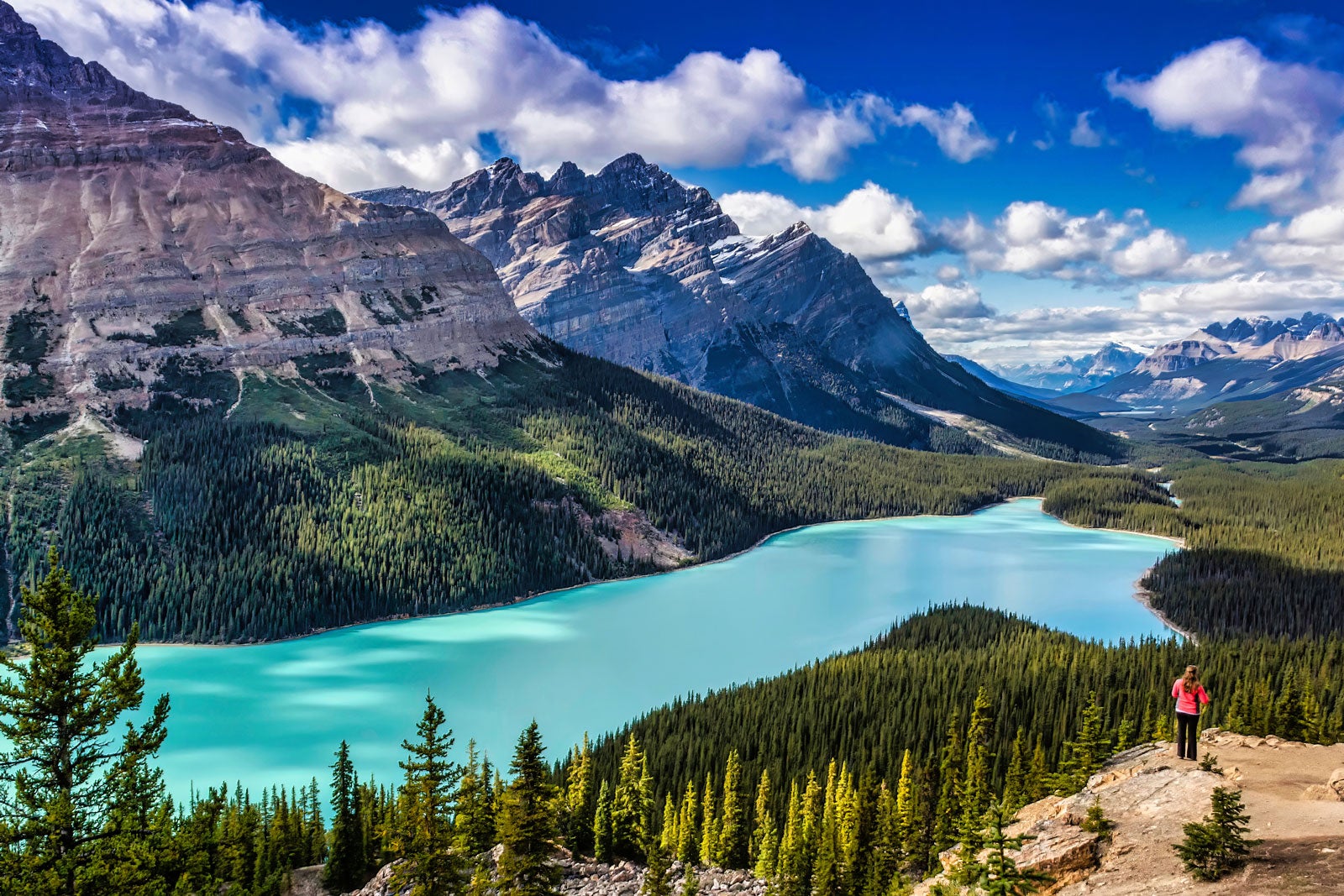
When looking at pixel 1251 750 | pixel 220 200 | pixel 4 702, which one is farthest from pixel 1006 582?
pixel 220 200

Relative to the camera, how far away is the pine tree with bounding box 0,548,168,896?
1659 cm

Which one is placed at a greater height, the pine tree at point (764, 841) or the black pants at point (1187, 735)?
the black pants at point (1187, 735)

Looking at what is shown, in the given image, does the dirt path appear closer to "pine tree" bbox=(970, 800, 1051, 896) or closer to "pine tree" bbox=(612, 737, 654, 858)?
"pine tree" bbox=(970, 800, 1051, 896)

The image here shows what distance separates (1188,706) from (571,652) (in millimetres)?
71602

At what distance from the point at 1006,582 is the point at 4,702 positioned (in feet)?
433

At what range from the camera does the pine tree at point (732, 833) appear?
4116 centimetres

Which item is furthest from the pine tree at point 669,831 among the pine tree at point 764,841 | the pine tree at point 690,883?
the pine tree at point 690,883

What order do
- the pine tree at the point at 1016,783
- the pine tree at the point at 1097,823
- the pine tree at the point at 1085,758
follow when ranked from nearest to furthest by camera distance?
the pine tree at the point at 1097,823
the pine tree at the point at 1085,758
the pine tree at the point at 1016,783

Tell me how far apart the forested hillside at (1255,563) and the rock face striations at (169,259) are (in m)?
137

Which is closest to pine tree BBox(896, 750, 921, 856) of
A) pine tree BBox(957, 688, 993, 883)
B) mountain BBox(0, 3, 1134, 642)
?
pine tree BBox(957, 688, 993, 883)

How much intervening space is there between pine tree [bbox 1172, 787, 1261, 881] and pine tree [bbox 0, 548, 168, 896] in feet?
67.9

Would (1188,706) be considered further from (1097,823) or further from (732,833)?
(732,833)

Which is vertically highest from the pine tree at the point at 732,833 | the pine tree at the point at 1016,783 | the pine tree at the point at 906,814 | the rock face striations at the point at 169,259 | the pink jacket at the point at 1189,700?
the rock face striations at the point at 169,259

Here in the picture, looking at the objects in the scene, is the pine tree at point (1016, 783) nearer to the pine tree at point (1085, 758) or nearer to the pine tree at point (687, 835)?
the pine tree at point (1085, 758)
